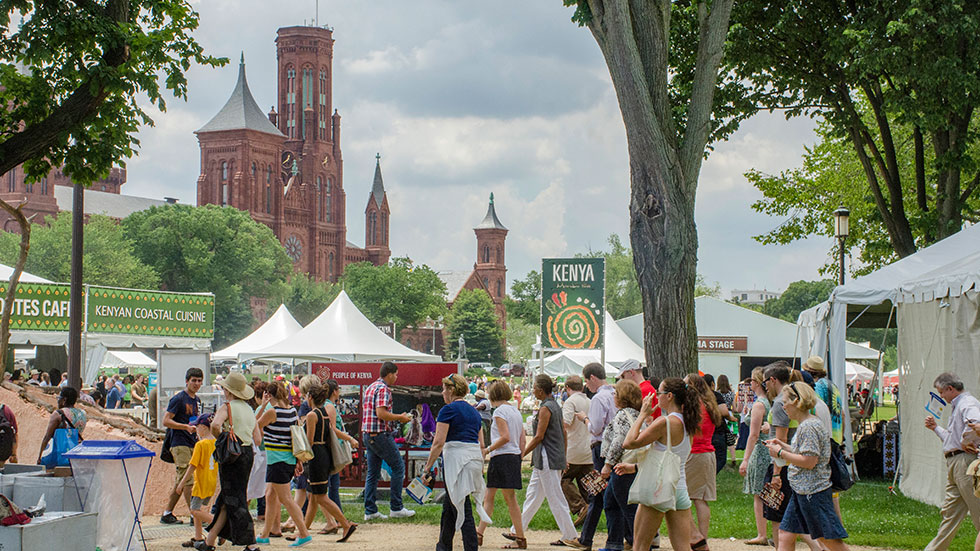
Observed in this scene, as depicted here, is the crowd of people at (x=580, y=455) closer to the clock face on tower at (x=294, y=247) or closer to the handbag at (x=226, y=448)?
the handbag at (x=226, y=448)

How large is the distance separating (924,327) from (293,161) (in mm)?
116209

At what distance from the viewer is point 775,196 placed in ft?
95.7

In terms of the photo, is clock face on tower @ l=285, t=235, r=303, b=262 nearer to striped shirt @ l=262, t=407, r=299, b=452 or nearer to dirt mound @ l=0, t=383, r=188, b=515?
dirt mound @ l=0, t=383, r=188, b=515

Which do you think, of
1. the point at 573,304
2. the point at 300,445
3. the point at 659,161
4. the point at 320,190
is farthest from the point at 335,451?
the point at 320,190

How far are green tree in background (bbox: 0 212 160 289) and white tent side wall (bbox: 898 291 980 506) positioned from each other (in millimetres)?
71359

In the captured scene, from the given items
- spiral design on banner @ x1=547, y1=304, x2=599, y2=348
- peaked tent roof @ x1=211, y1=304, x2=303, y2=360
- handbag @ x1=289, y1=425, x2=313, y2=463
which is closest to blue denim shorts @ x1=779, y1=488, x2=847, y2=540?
handbag @ x1=289, y1=425, x2=313, y2=463

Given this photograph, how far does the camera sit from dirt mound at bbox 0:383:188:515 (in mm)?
11992

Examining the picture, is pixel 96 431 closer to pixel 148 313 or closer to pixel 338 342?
pixel 148 313

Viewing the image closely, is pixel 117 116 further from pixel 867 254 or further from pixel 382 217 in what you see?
pixel 382 217

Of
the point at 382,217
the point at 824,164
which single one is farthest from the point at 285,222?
the point at 824,164

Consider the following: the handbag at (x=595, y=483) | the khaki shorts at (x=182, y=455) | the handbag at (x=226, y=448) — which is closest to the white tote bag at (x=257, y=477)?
the khaki shorts at (x=182, y=455)

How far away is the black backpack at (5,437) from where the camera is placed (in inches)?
376

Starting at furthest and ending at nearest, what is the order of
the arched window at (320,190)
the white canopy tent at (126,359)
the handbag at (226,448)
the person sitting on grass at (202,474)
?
the arched window at (320,190) → the white canopy tent at (126,359) → the person sitting on grass at (202,474) → the handbag at (226,448)

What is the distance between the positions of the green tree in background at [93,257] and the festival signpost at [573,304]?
6643 centimetres
